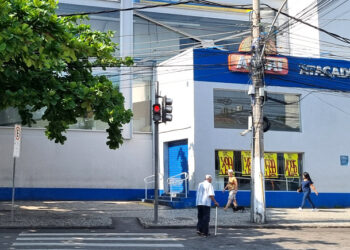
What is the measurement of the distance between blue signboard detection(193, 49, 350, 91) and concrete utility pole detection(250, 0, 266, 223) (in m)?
4.50

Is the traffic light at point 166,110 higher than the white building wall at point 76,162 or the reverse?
higher

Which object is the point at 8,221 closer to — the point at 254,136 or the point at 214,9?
the point at 254,136

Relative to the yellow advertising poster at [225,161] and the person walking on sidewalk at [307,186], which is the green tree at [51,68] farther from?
the person walking on sidewalk at [307,186]

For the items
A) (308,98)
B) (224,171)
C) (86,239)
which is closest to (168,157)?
(224,171)

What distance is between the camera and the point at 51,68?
460 inches

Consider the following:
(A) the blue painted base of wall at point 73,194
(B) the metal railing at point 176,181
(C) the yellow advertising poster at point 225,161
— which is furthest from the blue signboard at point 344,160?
(A) the blue painted base of wall at point 73,194

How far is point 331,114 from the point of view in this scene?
19906mm

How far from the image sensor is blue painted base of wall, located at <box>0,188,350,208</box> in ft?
60.4

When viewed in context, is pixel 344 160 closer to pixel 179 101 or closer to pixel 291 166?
pixel 291 166

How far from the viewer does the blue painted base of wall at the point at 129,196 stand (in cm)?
1841

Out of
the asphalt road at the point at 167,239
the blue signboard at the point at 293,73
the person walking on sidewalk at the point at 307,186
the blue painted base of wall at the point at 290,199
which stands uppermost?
the blue signboard at the point at 293,73

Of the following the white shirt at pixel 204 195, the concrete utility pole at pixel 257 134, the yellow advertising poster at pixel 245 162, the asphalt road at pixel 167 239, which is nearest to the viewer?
the asphalt road at pixel 167 239

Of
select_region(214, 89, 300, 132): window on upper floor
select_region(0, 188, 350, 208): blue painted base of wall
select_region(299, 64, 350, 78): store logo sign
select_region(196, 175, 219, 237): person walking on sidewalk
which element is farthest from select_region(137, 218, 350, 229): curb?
select_region(299, 64, 350, 78): store logo sign

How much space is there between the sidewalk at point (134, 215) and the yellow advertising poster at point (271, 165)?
1.59 metres
